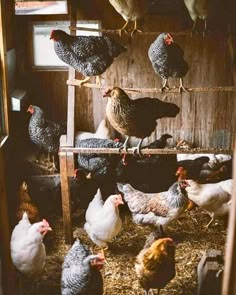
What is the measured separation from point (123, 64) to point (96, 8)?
563 mm

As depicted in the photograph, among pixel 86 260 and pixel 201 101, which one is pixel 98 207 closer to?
pixel 86 260

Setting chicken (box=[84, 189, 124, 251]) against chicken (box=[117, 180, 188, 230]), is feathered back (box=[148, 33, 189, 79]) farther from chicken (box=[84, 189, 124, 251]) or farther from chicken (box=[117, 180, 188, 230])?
chicken (box=[84, 189, 124, 251])

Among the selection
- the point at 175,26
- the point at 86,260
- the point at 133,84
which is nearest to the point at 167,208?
the point at 86,260

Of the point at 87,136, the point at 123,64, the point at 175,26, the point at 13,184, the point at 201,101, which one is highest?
the point at 175,26

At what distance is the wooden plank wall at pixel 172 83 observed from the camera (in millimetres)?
4336

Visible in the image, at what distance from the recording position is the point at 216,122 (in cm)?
462

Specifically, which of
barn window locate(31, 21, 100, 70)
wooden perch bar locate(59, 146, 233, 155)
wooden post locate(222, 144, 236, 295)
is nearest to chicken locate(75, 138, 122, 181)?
wooden perch bar locate(59, 146, 233, 155)

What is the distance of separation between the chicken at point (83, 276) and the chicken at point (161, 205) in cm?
90

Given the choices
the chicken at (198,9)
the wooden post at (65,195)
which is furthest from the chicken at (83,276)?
the chicken at (198,9)

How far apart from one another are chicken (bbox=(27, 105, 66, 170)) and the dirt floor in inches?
27.1

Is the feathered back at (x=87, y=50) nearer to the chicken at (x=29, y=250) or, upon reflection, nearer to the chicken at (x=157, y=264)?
the chicken at (x=29, y=250)

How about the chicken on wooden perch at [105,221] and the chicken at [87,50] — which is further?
the chicken at [87,50]

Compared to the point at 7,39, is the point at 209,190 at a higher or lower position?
lower

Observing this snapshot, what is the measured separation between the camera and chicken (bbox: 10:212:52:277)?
3121mm
